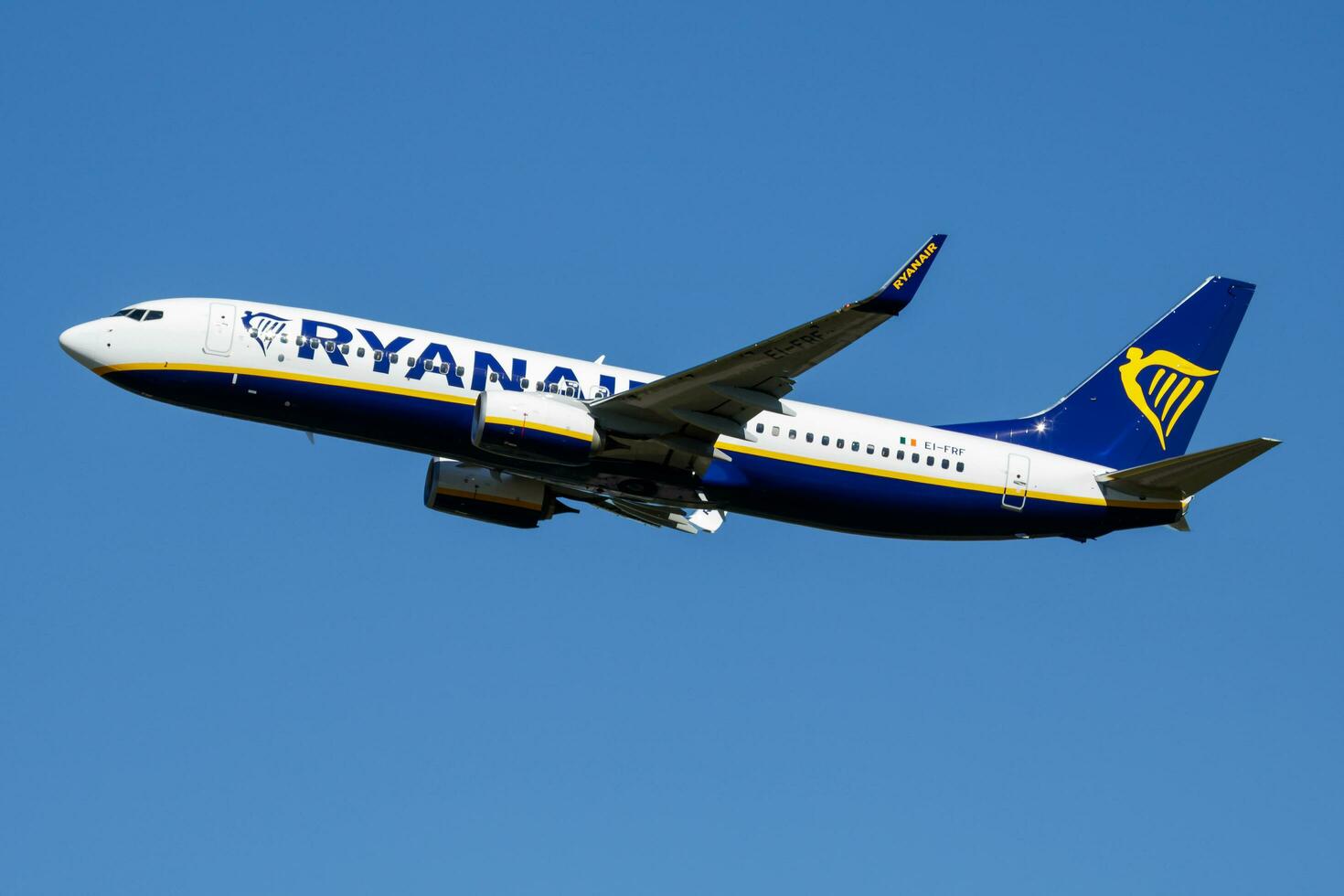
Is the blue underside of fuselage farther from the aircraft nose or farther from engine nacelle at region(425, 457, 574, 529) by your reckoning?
engine nacelle at region(425, 457, 574, 529)

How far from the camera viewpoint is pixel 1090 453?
168 ft

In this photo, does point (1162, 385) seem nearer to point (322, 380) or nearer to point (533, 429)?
point (533, 429)

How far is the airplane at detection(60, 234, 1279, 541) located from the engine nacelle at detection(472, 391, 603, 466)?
47 mm

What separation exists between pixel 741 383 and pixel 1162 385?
16374 mm

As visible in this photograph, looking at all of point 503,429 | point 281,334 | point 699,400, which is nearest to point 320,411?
point 281,334

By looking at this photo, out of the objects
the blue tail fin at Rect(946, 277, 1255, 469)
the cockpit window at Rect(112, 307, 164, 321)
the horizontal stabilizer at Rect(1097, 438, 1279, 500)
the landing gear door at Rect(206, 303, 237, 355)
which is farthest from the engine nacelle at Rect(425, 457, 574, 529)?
the horizontal stabilizer at Rect(1097, 438, 1279, 500)

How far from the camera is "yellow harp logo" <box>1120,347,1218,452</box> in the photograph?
2071 inches

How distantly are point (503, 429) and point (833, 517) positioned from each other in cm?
1009

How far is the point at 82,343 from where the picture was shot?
46.1 metres

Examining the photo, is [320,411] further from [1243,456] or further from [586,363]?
[1243,456]

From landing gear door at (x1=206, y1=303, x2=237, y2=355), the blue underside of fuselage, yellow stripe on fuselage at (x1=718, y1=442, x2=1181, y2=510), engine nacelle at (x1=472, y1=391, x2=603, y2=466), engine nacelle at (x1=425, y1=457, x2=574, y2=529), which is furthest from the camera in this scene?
engine nacelle at (x1=425, y1=457, x2=574, y2=529)

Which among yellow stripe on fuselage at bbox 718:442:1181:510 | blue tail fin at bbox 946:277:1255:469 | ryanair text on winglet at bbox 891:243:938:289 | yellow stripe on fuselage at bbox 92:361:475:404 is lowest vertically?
yellow stripe on fuselage at bbox 92:361:475:404

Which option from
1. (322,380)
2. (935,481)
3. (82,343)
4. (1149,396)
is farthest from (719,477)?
(82,343)

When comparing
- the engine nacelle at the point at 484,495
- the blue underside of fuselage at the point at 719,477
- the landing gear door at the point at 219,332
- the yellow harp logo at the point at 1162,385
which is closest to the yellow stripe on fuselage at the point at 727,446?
the blue underside of fuselage at the point at 719,477
